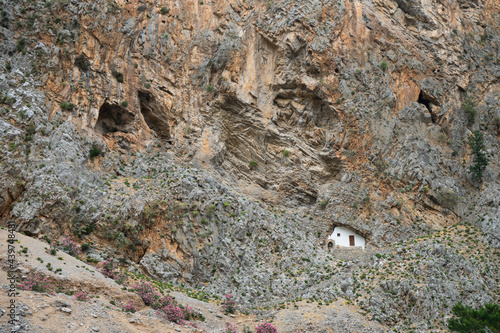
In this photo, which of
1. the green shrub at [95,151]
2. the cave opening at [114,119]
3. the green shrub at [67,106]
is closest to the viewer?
the green shrub at [67,106]

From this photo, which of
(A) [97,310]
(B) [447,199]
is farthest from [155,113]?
(B) [447,199]

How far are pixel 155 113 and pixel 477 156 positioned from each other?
34.7 meters

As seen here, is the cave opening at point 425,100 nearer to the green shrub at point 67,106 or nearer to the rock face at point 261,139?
the rock face at point 261,139

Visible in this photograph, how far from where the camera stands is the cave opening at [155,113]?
1657 inches

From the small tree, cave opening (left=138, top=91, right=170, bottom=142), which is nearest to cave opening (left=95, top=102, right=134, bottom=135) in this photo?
cave opening (left=138, top=91, right=170, bottom=142)

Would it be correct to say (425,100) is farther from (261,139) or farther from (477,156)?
(261,139)

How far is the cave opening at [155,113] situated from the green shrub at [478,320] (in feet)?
97.1

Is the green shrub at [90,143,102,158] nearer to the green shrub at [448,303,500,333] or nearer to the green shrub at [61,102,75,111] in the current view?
the green shrub at [61,102,75,111]

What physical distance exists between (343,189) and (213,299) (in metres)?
18.5

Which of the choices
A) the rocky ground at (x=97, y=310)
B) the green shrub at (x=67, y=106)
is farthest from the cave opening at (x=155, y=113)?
the rocky ground at (x=97, y=310)

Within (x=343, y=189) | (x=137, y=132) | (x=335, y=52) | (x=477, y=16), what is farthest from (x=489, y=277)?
(x=477, y=16)

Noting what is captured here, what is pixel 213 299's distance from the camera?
31.5 meters

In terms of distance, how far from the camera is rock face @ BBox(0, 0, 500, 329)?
32.4 metres

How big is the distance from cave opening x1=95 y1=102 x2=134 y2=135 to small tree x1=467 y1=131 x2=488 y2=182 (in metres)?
36.3
